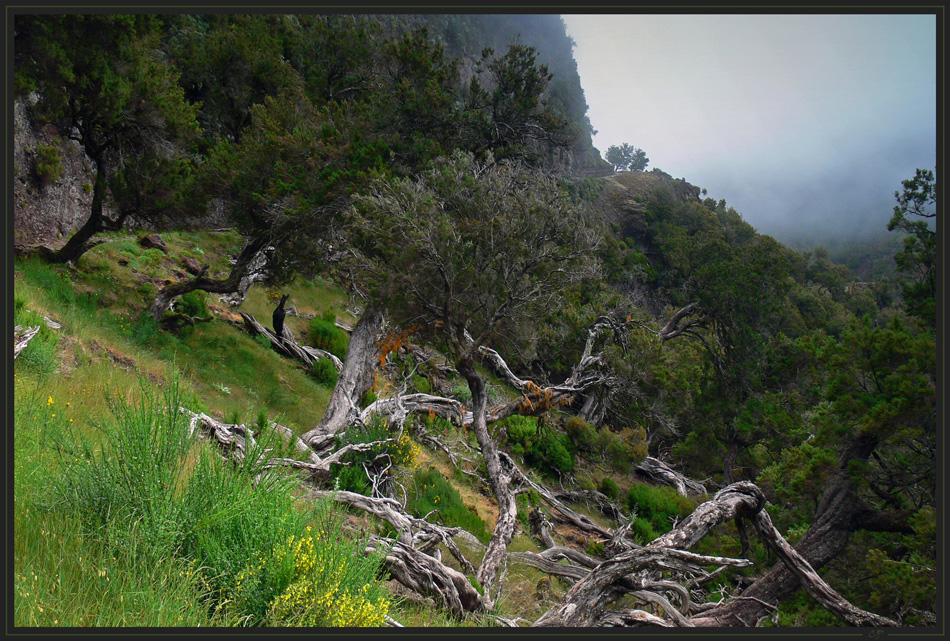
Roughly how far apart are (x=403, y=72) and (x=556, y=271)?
638cm

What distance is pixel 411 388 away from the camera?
1279 cm

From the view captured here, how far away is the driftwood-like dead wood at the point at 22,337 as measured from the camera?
4.53m

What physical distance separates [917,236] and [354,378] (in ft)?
28.5

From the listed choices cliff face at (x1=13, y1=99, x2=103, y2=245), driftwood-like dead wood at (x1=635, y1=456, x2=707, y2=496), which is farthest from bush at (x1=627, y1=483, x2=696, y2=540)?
cliff face at (x1=13, y1=99, x2=103, y2=245)

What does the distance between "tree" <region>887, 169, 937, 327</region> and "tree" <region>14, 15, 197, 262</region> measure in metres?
11.7

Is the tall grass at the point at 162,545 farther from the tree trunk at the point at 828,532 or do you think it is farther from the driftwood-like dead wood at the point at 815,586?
the tree trunk at the point at 828,532

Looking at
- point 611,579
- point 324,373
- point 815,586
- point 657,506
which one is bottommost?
point 657,506

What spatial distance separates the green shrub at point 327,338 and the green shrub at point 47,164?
7474 mm

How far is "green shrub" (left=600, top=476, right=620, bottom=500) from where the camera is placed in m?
12.5

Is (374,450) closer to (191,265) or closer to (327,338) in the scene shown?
(327,338)

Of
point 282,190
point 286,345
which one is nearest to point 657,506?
point 286,345

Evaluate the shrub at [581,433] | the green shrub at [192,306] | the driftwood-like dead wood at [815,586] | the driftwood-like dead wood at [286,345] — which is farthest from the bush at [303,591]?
the shrub at [581,433]

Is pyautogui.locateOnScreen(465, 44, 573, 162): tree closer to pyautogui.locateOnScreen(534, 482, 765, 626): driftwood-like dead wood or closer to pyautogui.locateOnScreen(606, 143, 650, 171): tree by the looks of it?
pyautogui.locateOnScreen(534, 482, 765, 626): driftwood-like dead wood
